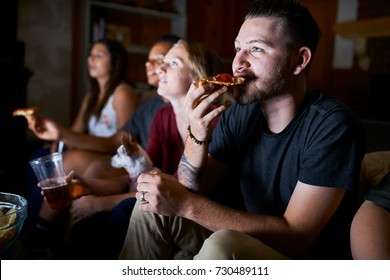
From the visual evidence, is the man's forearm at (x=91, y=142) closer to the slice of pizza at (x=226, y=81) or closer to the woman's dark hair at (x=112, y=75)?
the woman's dark hair at (x=112, y=75)

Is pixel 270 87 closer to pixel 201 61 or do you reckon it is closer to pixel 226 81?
pixel 226 81

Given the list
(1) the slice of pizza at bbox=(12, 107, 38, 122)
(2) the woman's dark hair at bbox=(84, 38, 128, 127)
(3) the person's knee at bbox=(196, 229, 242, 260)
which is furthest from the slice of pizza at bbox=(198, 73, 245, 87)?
(2) the woman's dark hair at bbox=(84, 38, 128, 127)

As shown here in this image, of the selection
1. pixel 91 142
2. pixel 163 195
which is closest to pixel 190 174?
→ pixel 163 195

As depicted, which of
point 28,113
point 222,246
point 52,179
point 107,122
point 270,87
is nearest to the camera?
point 222,246

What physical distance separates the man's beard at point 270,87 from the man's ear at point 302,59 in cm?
3

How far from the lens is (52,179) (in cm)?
154

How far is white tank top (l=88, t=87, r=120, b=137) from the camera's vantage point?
2502 mm

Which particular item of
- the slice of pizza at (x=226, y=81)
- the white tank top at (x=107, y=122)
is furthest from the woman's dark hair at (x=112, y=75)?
the slice of pizza at (x=226, y=81)

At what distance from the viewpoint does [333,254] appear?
127cm

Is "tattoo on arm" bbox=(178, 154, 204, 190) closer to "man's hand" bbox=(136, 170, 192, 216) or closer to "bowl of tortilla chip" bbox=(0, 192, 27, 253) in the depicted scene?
"man's hand" bbox=(136, 170, 192, 216)

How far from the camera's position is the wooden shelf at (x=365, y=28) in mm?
4359

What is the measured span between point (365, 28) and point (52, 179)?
4094mm

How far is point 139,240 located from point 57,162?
0.50 metres

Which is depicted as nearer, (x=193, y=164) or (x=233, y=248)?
(x=233, y=248)
